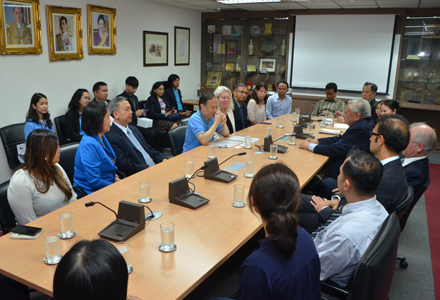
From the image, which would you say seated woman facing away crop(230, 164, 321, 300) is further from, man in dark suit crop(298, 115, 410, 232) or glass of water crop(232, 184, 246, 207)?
man in dark suit crop(298, 115, 410, 232)

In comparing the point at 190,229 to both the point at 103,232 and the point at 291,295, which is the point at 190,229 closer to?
the point at 103,232

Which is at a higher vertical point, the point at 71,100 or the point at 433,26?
the point at 433,26

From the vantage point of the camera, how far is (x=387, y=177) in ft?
7.66

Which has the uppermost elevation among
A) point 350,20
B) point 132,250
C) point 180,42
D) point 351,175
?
point 350,20

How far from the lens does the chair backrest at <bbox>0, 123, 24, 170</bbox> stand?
4.05 meters

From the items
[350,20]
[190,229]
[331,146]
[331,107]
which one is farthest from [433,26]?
[190,229]

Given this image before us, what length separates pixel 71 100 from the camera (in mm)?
4977

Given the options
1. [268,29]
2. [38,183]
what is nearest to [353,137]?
[38,183]

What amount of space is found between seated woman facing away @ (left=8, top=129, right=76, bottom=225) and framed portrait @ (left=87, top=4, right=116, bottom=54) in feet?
12.1

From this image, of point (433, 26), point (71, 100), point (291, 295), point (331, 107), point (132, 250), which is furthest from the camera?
point (433, 26)

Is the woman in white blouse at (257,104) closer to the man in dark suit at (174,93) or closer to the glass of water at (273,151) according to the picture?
the man in dark suit at (174,93)

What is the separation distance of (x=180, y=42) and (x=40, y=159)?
599cm

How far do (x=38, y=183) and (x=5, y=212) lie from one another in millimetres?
274

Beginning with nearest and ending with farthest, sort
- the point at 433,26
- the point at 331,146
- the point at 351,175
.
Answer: the point at 351,175 → the point at 331,146 → the point at 433,26
